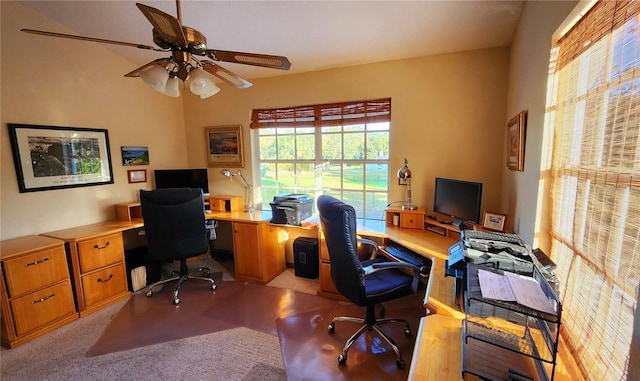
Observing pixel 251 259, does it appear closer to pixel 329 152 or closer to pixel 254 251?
pixel 254 251

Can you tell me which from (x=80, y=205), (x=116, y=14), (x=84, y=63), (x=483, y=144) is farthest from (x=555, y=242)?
(x=84, y=63)

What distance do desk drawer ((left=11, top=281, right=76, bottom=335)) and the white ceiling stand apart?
7.88 feet

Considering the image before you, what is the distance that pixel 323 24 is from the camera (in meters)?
2.39

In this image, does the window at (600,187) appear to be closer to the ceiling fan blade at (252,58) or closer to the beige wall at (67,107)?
the ceiling fan blade at (252,58)

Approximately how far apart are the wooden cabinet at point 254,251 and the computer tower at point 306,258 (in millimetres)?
304

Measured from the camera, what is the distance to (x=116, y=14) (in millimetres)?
2465

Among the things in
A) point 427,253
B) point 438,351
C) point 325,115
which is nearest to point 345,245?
point 427,253

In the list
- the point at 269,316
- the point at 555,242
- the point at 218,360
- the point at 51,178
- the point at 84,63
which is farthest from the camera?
the point at 84,63

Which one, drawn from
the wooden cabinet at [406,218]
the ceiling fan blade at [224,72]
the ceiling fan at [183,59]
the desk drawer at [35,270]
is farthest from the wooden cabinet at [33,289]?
the wooden cabinet at [406,218]

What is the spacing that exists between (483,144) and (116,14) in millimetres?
3600

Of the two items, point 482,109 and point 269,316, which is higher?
point 482,109

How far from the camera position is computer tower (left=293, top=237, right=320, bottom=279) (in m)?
3.23

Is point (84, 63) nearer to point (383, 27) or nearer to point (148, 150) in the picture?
point (148, 150)

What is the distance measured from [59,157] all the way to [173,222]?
1358mm
